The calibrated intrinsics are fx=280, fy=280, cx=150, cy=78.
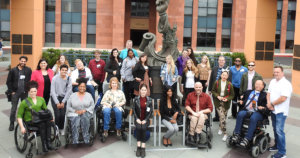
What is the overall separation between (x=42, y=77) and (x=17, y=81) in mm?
→ 802

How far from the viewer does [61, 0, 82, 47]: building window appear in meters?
32.2

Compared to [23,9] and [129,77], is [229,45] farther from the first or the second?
[129,77]

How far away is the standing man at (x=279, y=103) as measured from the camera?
229 inches

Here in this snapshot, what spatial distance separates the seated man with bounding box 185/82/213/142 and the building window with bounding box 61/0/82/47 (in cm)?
2813

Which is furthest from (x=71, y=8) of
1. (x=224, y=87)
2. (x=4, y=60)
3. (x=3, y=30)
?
(x=224, y=87)

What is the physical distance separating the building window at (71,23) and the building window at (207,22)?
555 inches

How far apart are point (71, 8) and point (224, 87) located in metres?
28.4

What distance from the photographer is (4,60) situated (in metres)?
23.5

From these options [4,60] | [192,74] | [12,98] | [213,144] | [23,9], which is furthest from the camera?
[4,60]

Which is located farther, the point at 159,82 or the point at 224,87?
the point at 159,82

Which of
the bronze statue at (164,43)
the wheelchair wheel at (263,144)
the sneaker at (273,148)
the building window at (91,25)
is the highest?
the building window at (91,25)

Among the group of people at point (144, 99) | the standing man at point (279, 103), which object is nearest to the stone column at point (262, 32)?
the group of people at point (144, 99)

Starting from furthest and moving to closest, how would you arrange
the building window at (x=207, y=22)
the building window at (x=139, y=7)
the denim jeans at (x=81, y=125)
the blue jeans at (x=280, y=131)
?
the building window at (x=139, y=7) → the building window at (x=207, y=22) → the denim jeans at (x=81, y=125) → the blue jeans at (x=280, y=131)

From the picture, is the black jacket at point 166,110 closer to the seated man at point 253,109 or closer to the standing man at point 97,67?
the seated man at point 253,109
